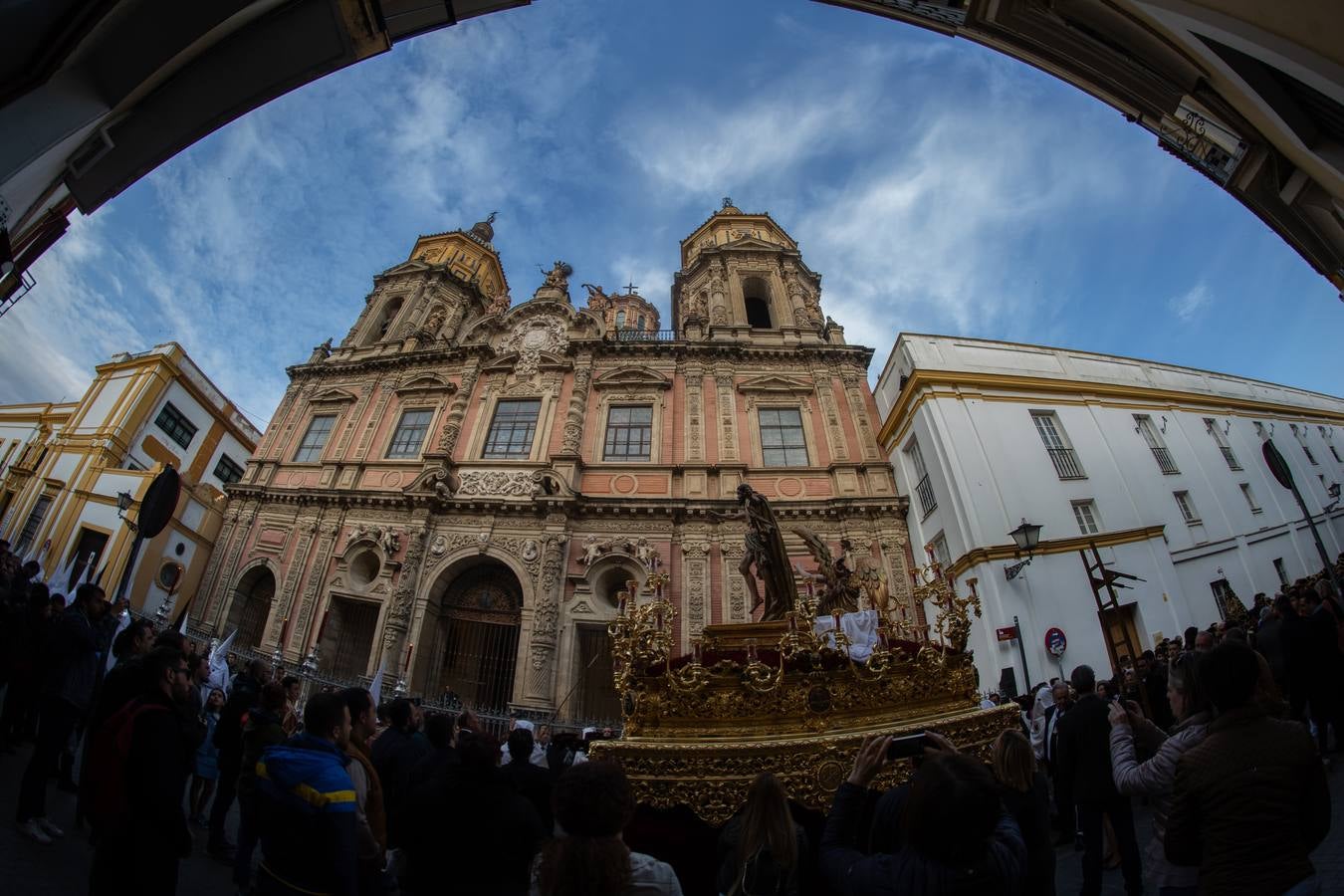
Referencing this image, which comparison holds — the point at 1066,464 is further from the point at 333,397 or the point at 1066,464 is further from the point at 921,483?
the point at 333,397

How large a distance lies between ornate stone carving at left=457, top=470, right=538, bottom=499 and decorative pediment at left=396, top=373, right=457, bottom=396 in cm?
402

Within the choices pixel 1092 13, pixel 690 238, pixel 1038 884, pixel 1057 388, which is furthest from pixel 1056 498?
pixel 690 238

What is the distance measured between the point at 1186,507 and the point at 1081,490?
380 centimetres

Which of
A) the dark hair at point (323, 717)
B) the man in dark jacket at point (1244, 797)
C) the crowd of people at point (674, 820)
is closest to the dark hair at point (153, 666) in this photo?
the crowd of people at point (674, 820)

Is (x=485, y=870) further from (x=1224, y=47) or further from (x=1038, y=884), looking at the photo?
(x=1224, y=47)

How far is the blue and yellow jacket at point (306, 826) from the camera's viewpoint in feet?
7.22

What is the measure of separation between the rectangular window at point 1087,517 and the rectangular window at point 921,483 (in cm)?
290

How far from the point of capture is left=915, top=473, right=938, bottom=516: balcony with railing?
1310cm

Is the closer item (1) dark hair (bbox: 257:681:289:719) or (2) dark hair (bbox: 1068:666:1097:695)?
(1) dark hair (bbox: 257:681:289:719)

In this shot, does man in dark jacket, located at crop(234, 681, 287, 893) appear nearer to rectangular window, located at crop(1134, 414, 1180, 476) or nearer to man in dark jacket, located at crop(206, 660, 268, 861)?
man in dark jacket, located at crop(206, 660, 268, 861)

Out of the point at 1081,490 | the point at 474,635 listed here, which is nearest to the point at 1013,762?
the point at 1081,490

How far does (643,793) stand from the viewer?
2902mm

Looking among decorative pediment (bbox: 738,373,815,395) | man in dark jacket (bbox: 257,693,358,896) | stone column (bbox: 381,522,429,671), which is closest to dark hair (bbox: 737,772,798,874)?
man in dark jacket (bbox: 257,693,358,896)

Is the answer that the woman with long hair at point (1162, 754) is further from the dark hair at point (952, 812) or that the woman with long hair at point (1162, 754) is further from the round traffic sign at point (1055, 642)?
the round traffic sign at point (1055, 642)
